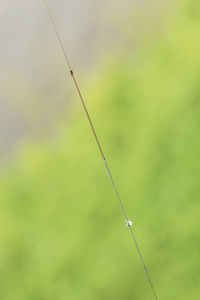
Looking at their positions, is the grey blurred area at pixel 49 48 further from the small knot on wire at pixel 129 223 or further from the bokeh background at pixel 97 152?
the small knot on wire at pixel 129 223

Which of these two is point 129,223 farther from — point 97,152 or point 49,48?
point 49,48

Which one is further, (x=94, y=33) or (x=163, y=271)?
(x=94, y=33)

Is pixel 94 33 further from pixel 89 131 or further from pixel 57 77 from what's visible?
pixel 89 131

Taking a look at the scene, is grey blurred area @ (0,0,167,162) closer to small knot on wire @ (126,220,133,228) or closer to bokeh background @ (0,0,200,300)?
bokeh background @ (0,0,200,300)

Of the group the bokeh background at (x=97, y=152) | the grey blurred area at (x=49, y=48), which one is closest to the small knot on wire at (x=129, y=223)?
the bokeh background at (x=97, y=152)

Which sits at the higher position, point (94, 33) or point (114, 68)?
point (94, 33)

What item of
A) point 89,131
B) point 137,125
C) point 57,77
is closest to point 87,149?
point 89,131
